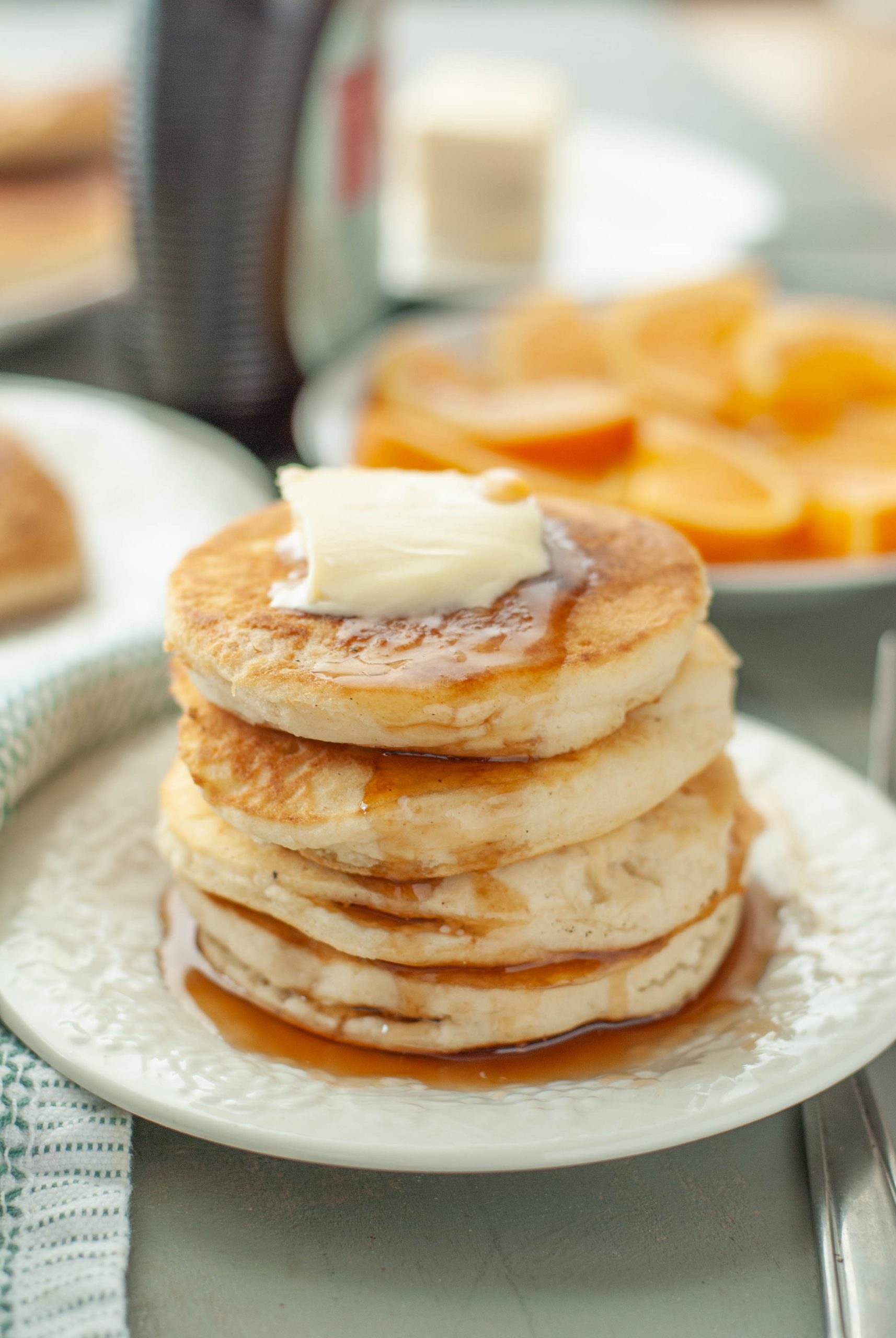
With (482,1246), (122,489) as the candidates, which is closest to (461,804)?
(482,1246)

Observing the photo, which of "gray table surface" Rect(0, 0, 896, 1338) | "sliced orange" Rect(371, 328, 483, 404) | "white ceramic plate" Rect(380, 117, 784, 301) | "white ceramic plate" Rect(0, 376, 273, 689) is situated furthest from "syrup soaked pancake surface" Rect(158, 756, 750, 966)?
"white ceramic plate" Rect(380, 117, 784, 301)


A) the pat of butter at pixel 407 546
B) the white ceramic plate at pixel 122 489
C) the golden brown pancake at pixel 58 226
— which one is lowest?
the white ceramic plate at pixel 122 489

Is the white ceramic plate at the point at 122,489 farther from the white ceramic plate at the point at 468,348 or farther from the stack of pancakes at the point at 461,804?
the stack of pancakes at the point at 461,804

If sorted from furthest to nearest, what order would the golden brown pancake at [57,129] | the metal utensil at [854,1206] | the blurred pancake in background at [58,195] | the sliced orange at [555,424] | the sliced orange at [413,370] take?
the golden brown pancake at [57,129] < the blurred pancake in background at [58,195] < the sliced orange at [413,370] < the sliced orange at [555,424] < the metal utensil at [854,1206]

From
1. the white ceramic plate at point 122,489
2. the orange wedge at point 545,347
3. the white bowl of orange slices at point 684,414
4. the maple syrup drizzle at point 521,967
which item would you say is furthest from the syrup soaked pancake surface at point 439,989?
the orange wedge at point 545,347

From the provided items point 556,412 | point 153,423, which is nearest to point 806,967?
point 556,412

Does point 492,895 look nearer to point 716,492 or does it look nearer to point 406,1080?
point 406,1080

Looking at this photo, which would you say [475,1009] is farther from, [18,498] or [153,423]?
[153,423]

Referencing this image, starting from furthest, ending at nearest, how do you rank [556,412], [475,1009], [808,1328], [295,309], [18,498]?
1. [295,309]
2. [556,412]
3. [18,498]
4. [475,1009]
5. [808,1328]
